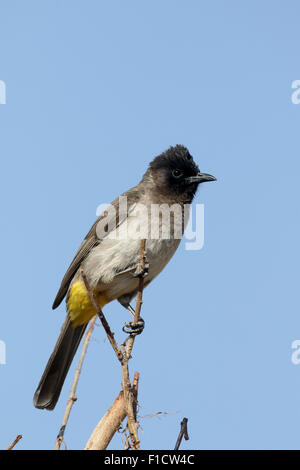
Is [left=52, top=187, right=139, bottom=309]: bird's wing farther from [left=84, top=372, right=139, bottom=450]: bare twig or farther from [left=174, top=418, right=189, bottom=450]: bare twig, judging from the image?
[left=174, top=418, right=189, bottom=450]: bare twig

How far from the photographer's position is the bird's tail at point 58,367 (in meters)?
4.75

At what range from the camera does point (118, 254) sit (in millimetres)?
4629

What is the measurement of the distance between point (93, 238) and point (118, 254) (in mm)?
489

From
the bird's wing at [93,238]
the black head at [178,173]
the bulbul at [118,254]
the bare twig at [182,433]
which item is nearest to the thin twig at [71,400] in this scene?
the bare twig at [182,433]

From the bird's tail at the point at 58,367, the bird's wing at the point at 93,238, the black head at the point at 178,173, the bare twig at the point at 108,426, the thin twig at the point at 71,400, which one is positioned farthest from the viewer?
the black head at the point at 178,173

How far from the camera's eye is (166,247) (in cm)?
467

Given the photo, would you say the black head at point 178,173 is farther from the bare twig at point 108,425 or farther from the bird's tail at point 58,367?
the bare twig at point 108,425

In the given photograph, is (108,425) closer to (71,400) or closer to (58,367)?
(71,400)

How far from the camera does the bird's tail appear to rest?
15.6ft

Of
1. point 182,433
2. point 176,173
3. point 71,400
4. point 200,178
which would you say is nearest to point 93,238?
point 176,173
